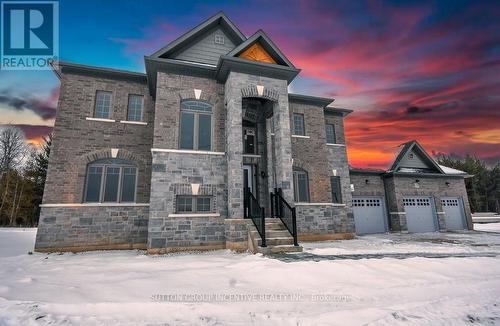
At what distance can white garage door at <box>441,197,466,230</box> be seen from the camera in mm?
19234

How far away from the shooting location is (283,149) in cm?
1047

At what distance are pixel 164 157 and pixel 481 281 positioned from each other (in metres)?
9.72

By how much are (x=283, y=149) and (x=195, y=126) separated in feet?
12.8

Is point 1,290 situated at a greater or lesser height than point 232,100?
lesser

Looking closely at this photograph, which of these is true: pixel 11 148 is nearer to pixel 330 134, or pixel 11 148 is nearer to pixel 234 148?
pixel 234 148

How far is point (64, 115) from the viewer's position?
10633 millimetres

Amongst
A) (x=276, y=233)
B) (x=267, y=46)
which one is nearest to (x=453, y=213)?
(x=276, y=233)

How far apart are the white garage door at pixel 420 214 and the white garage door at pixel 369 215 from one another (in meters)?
1.79

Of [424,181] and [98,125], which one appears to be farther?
[424,181]

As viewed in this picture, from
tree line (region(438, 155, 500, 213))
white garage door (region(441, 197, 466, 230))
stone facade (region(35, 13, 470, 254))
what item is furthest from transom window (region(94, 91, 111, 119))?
tree line (region(438, 155, 500, 213))

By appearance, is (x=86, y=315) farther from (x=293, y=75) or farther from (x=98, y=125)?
(x=293, y=75)

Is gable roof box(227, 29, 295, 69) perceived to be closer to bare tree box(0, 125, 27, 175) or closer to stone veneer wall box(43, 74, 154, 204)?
stone veneer wall box(43, 74, 154, 204)

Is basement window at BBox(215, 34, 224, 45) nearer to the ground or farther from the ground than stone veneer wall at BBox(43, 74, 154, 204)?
farther from the ground

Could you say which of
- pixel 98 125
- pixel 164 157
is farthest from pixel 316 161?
pixel 98 125
